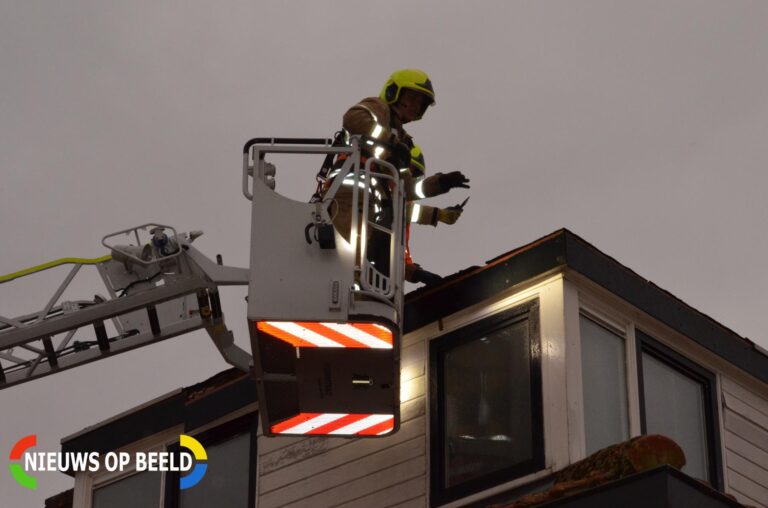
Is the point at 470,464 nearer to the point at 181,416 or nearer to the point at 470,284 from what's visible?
the point at 470,284

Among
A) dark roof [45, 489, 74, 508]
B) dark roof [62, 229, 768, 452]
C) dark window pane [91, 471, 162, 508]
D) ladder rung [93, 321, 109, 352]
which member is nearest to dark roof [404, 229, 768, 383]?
dark roof [62, 229, 768, 452]

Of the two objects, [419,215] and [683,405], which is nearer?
[683,405]

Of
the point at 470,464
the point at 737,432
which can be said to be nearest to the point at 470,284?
the point at 470,464

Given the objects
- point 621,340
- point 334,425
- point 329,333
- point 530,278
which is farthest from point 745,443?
point 329,333

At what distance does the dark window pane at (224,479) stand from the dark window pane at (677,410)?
4.32 metres

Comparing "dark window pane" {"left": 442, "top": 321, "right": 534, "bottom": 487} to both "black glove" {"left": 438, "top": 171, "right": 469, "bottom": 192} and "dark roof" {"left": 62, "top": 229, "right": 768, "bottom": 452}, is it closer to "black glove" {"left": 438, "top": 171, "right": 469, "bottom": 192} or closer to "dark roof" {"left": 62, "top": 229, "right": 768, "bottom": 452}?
"dark roof" {"left": 62, "top": 229, "right": 768, "bottom": 452}

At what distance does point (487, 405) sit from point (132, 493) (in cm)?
502

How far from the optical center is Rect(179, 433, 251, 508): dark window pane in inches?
673

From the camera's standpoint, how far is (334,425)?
617 inches

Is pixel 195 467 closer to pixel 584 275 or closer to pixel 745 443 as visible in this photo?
pixel 584 275

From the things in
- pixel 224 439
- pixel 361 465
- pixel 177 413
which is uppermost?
pixel 177 413

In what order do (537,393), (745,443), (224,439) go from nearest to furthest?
(537,393), (745,443), (224,439)

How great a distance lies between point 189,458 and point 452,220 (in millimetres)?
3708

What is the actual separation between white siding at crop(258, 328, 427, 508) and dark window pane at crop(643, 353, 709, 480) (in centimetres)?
203
